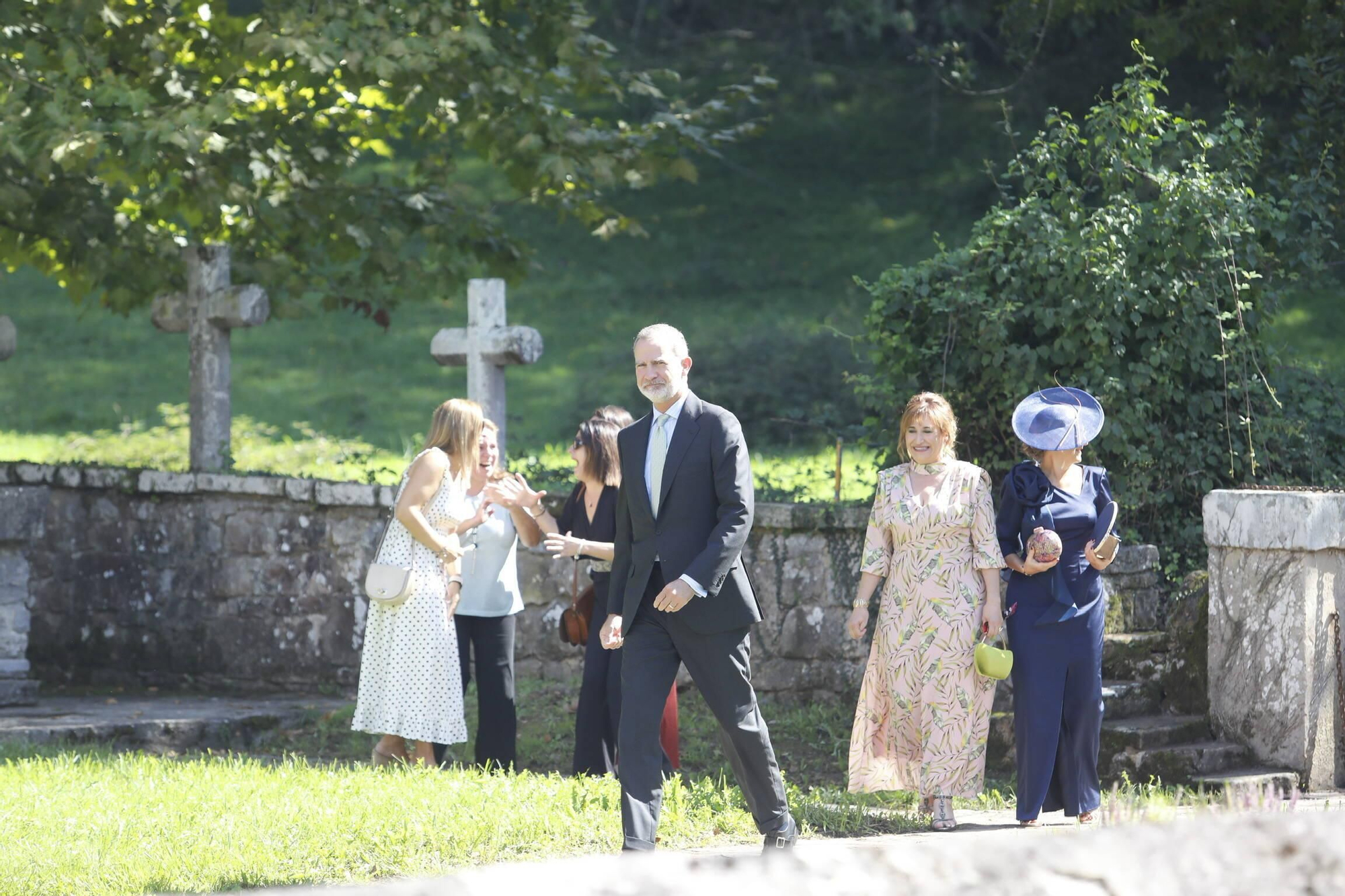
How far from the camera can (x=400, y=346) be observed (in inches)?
791

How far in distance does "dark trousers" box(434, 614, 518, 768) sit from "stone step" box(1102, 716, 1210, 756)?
99.6 inches

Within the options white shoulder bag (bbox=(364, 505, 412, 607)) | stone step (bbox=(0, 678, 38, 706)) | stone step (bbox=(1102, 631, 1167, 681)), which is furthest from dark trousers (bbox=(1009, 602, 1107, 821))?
stone step (bbox=(0, 678, 38, 706))

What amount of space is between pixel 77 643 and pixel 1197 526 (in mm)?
6673

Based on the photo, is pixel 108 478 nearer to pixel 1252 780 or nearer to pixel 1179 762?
pixel 1179 762

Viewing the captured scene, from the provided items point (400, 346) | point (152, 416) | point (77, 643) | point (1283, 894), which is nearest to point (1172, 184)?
point (1283, 894)

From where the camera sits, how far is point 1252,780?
5.75 meters

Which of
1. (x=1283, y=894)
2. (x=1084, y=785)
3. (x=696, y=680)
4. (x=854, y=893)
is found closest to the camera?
(x=854, y=893)

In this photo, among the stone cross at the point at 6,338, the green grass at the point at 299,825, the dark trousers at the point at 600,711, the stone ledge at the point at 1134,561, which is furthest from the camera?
the stone cross at the point at 6,338

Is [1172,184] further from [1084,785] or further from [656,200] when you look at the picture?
[656,200]

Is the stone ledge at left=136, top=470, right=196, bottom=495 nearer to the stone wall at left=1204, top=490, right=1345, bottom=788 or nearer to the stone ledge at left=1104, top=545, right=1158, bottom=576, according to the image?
the stone ledge at left=1104, top=545, right=1158, bottom=576

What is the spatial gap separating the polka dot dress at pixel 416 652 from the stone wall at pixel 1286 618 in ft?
10.5

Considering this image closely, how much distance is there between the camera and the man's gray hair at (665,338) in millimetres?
4934

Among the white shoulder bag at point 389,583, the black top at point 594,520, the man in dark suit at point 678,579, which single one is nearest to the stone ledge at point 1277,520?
the man in dark suit at point 678,579

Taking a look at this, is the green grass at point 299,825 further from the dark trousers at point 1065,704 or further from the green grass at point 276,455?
the green grass at point 276,455
